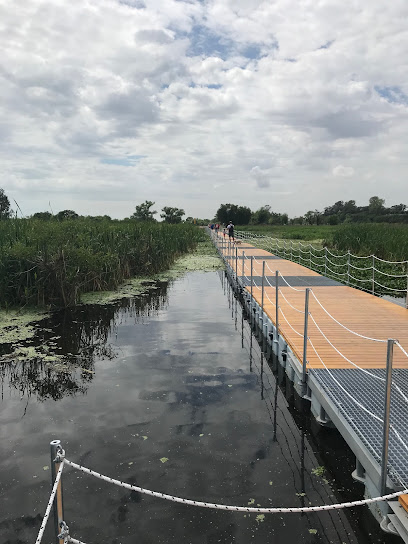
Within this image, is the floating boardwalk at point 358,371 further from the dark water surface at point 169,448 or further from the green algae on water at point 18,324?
the green algae on water at point 18,324

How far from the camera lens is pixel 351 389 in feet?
16.8

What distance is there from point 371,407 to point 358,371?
1.10 metres

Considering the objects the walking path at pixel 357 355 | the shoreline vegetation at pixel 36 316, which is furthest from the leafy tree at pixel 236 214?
the walking path at pixel 357 355

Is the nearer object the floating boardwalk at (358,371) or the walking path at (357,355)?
the floating boardwalk at (358,371)

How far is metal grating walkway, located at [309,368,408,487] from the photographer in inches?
146

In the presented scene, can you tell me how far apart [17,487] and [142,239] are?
45.4ft

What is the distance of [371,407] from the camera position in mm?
4648

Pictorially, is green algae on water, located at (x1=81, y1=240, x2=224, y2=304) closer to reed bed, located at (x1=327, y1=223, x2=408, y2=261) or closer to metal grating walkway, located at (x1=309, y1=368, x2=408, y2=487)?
reed bed, located at (x1=327, y1=223, x2=408, y2=261)

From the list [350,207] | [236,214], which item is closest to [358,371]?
[236,214]

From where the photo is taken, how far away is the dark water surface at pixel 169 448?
3.73 m

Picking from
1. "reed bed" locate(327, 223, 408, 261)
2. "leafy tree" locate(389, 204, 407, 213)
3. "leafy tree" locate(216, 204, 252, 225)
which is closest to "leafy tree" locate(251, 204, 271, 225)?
"leafy tree" locate(216, 204, 252, 225)

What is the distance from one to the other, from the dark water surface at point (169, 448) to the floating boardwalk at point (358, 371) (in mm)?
427

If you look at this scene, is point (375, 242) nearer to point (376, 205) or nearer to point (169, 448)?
point (169, 448)

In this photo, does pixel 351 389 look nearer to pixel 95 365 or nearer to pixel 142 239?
pixel 95 365
